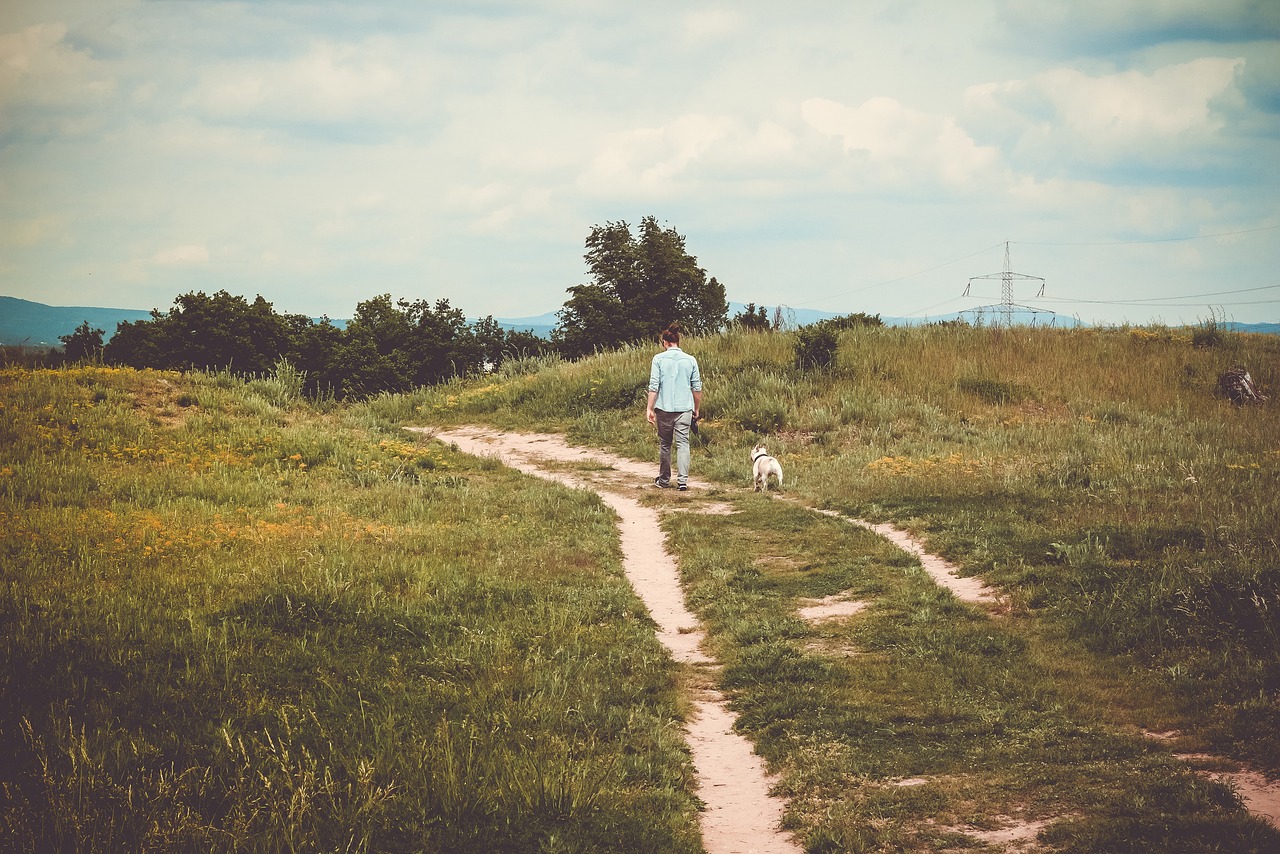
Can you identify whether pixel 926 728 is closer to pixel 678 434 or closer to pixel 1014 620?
pixel 1014 620

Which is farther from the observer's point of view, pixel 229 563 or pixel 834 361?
pixel 834 361

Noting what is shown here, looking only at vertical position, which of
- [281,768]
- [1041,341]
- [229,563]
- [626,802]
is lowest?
[626,802]

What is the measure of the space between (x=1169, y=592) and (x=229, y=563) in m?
8.69

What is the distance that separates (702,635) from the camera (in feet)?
27.8

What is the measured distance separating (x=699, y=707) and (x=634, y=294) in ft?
184

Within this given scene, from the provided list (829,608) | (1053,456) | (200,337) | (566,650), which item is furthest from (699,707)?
(200,337)

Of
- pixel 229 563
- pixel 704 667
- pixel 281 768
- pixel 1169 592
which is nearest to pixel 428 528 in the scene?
pixel 229 563

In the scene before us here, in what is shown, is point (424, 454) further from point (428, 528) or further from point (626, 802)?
point (626, 802)

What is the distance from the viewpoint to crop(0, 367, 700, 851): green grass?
14.5ft

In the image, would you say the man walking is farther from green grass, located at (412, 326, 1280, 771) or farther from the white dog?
green grass, located at (412, 326, 1280, 771)

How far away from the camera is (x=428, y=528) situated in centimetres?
1125

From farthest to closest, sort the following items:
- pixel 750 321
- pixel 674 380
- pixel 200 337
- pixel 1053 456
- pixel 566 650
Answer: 1. pixel 200 337
2. pixel 750 321
3. pixel 1053 456
4. pixel 674 380
5. pixel 566 650

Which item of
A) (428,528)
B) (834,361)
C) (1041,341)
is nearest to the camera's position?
(428,528)

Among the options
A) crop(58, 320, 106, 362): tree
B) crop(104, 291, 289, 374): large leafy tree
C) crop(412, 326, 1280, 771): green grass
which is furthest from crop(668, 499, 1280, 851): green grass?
crop(58, 320, 106, 362): tree
